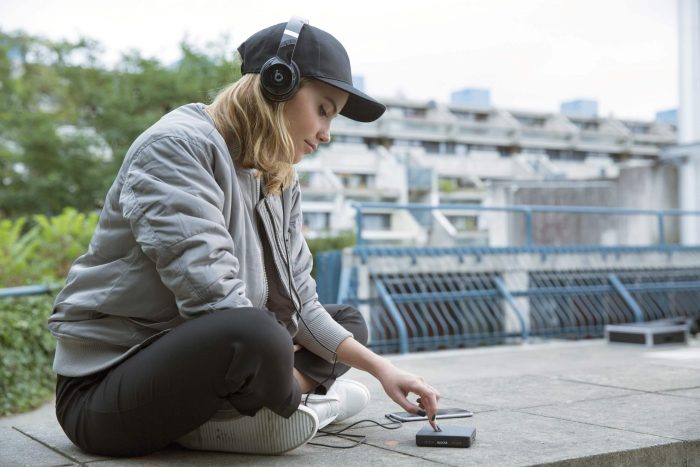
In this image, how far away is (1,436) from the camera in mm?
2689

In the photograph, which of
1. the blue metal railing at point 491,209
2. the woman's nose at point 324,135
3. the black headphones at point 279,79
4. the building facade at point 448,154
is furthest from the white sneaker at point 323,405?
the building facade at point 448,154

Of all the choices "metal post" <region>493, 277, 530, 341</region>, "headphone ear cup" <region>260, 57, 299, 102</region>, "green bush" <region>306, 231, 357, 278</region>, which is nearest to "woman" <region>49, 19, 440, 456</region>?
"headphone ear cup" <region>260, 57, 299, 102</region>

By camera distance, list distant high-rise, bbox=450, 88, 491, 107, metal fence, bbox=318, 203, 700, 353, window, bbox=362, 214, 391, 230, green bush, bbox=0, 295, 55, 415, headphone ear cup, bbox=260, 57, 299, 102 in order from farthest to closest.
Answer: distant high-rise, bbox=450, 88, 491, 107 < window, bbox=362, 214, 391, 230 < metal fence, bbox=318, 203, 700, 353 < green bush, bbox=0, 295, 55, 415 < headphone ear cup, bbox=260, 57, 299, 102

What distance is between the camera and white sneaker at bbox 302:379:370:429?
2502mm

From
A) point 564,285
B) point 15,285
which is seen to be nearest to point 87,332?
point 15,285

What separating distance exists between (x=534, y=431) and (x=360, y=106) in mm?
1235

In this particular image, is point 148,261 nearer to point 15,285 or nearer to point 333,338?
point 333,338

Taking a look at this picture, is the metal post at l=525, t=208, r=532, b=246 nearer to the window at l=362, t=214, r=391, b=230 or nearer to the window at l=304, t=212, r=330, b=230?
the window at l=362, t=214, r=391, b=230

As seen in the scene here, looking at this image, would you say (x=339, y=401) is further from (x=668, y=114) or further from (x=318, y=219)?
(x=668, y=114)

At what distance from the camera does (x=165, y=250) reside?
1930mm

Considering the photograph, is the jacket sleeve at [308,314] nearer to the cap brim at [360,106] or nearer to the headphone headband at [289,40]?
the cap brim at [360,106]

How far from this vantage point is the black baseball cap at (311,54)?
A: 221 cm

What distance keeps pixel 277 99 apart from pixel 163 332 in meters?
0.71

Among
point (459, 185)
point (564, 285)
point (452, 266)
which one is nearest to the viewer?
point (452, 266)
